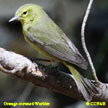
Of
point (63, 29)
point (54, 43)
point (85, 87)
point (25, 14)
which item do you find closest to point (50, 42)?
point (54, 43)

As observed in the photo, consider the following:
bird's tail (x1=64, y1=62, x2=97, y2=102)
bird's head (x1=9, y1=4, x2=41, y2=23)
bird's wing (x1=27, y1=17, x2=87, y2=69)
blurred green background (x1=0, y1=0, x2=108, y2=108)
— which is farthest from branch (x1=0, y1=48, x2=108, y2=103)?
blurred green background (x1=0, y1=0, x2=108, y2=108)

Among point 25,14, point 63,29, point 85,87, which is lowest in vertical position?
point 63,29

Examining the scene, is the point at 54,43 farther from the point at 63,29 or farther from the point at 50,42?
the point at 63,29

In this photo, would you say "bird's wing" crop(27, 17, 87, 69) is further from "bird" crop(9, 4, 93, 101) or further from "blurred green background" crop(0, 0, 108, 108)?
"blurred green background" crop(0, 0, 108, 108)

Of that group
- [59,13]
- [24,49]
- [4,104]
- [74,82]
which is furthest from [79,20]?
[74,82]

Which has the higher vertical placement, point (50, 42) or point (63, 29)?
point (50, 42)

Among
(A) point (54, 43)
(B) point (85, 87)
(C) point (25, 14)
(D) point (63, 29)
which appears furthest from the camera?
(D) point (63, 29)

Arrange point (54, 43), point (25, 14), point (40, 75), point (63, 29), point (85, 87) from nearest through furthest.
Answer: point (40, 75) < point (85, 87) < point (54, 43) < point (25, 14) < point (63, 29)

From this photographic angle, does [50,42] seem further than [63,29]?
No
